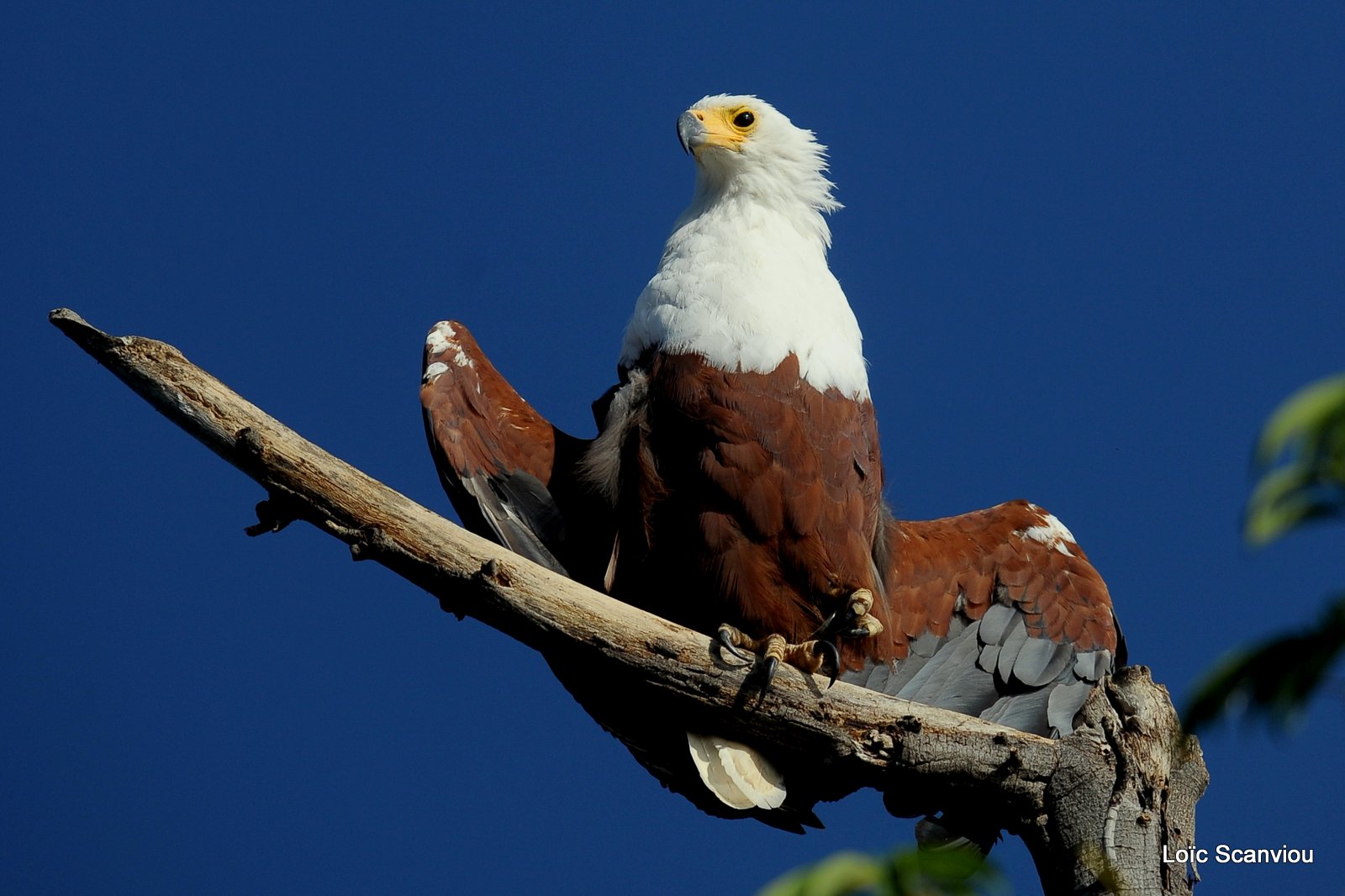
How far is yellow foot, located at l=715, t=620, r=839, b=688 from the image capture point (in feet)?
12.2

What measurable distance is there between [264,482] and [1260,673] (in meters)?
2.93

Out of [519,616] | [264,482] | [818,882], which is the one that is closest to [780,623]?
[519,616]

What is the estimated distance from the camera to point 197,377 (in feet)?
11.2

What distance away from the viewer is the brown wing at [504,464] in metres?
4.26

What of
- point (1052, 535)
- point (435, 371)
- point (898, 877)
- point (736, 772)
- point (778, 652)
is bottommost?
point (898, 877)

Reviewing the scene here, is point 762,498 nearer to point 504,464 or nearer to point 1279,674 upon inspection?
point 504,464

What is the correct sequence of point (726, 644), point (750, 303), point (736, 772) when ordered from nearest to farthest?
point (726, 644) → point (736, 772) → point (750, 303)

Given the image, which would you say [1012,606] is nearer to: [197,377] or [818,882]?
[197,377]

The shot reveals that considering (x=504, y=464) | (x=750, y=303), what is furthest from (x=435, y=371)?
Result: (x=750, y=303)

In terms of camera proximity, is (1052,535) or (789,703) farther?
(1052,535)

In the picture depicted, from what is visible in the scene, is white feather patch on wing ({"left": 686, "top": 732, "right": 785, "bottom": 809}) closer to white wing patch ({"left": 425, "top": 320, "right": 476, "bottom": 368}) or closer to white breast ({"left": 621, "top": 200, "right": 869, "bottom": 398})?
white breast ({"left": 621, "top": 200, "right": 869, "bottom": 398})

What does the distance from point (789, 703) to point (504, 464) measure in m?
1.27

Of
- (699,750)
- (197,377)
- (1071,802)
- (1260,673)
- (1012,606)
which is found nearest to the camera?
(1260,673)

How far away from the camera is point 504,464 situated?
4.38 m
